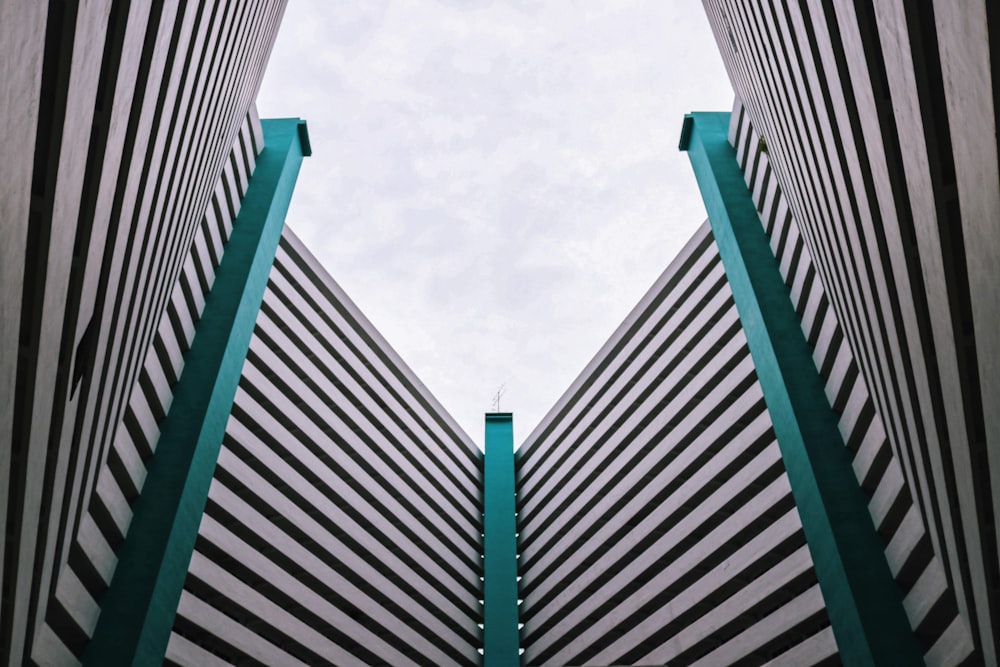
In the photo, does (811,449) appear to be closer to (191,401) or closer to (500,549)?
(191,401)

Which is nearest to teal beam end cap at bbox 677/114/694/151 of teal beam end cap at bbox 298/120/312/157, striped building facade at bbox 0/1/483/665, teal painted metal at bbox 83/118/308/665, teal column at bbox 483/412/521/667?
teal beam end cap at bbox 298/120/312/157

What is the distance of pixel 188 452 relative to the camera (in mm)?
19984

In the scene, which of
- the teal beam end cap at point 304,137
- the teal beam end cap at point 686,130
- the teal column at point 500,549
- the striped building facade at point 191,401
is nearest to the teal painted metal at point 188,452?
the striped building facade at point 191,401

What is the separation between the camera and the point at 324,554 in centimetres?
2738

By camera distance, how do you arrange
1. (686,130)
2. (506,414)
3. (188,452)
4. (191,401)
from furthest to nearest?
(506,414), (686,130), (191,401), (188,452)

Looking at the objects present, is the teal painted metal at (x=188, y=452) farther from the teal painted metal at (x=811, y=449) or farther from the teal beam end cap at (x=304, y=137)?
the teal painted metal at (x=811, y=449)

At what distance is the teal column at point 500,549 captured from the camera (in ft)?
111

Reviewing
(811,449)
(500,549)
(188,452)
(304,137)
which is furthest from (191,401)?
(500,549)

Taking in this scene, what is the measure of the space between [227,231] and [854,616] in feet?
64.8

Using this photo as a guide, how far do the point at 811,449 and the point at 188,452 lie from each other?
14830mm

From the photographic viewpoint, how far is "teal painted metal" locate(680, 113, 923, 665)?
16.9 m

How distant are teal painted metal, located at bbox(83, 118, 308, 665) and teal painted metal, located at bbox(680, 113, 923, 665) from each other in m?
14.4

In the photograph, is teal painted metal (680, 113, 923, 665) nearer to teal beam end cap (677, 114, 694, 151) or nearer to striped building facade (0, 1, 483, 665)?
teal beam end cap (677, 114, 694, 151)

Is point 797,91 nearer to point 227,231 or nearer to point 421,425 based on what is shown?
point 227,231
